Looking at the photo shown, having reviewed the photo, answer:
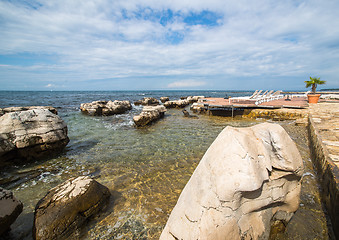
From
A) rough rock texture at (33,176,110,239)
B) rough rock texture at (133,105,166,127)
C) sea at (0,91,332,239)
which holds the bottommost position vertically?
sea at (0,91,332,239)

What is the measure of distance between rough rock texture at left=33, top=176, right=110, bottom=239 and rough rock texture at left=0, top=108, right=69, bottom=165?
4.14 metres

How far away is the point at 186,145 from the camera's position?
325 inches

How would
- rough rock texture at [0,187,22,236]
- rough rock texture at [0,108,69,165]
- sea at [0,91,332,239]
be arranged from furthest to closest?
rough rock texture at [0,108,69,165], sea at [0,91,332,239], rough rock texture at [0,187,22,236]

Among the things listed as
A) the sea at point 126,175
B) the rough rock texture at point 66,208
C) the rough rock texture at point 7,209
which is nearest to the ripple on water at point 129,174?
the sea at point 126,175

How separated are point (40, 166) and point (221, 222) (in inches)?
278

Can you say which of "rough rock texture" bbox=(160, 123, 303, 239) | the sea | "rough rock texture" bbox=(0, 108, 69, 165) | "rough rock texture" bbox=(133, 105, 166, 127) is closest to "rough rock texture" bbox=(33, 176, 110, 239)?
the sea

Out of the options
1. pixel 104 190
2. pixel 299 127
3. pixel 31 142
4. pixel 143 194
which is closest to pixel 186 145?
pixel 143 194

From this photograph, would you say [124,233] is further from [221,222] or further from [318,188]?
[318,188]

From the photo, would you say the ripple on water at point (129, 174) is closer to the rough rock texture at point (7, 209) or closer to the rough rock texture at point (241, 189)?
the rough rock texture at point (7, 209)

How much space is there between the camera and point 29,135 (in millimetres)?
6422

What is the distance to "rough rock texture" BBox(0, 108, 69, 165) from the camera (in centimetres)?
607

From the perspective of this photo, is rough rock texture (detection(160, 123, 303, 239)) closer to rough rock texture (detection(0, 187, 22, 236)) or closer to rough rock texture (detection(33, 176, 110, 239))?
rough rock texture (detection(33, 176, 110, 239))

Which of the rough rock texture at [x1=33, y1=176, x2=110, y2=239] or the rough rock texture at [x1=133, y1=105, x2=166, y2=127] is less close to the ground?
the rough rock texture at [x1=133, y1=105, x2=166, y2=127]

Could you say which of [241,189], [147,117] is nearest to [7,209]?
[241,189]
